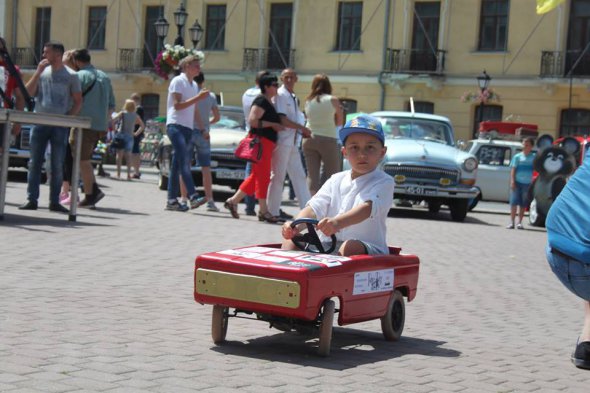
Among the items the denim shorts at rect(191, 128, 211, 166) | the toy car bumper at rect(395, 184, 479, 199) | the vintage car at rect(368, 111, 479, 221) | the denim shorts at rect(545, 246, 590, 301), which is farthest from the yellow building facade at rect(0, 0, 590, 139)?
the denim shorts at rect(545, 246, 590, 301)

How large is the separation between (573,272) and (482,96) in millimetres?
34579

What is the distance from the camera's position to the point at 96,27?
172ft

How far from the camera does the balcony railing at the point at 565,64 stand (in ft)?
135

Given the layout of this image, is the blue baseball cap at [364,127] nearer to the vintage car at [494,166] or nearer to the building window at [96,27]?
the vintage car at [494,166]

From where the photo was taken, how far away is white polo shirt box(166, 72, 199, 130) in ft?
52.5

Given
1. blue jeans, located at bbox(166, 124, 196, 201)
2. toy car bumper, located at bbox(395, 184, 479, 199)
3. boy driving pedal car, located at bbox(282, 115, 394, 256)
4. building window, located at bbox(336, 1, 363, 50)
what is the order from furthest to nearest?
building window, located at bbox(336, 1, 363, 50) → toy car bumper, located at bbox(395, 184, 479, 199) → blue jeans, located at bbox(166, 124, 196, 201) → boy driving pedal car, located at bbox(282, 115, 394, 256)

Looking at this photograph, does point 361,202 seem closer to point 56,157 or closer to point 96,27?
point 56,157

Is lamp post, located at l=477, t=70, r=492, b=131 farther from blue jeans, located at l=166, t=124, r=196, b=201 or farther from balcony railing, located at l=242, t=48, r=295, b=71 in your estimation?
blue jeans, located at l=166, t=124, r=196, b=201

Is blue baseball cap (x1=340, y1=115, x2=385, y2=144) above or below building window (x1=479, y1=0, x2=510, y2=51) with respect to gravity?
below

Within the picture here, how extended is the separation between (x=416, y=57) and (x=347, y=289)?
3870 cm

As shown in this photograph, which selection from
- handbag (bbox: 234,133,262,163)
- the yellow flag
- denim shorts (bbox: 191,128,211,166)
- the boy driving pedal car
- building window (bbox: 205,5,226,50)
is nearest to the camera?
the boy driving pedal car

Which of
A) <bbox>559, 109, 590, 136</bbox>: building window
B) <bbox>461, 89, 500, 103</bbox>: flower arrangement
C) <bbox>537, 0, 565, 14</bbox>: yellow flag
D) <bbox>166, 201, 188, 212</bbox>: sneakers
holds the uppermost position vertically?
<bbox>537, 0, 565, 14</bbox>: yellow flag

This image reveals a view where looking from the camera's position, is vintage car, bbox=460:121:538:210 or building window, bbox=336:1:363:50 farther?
building window, bbox=336:1:363:50

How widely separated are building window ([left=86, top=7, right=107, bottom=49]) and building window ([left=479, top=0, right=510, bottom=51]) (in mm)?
17337
